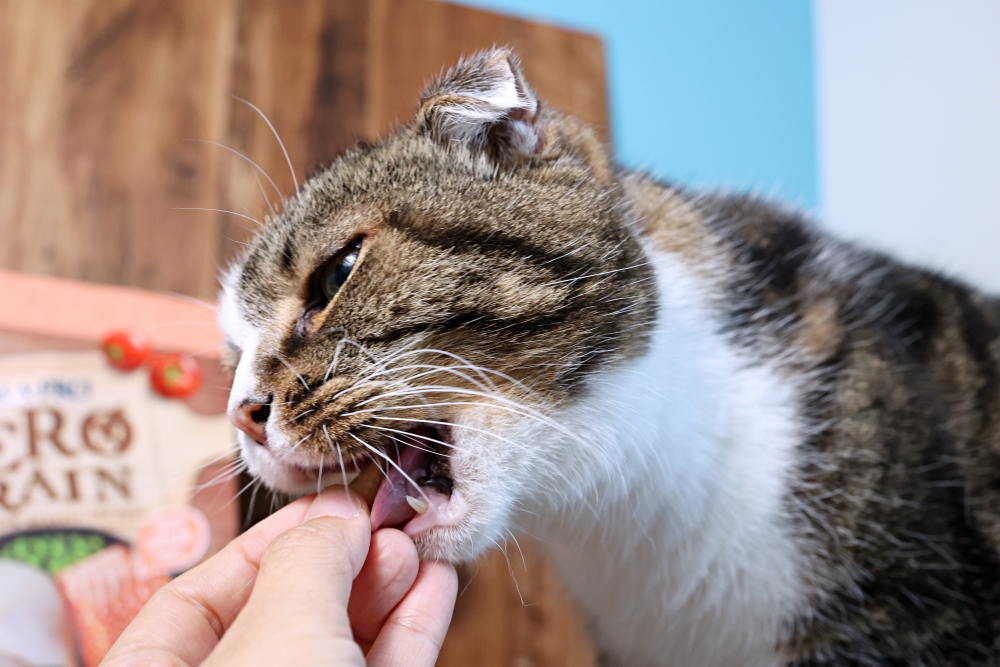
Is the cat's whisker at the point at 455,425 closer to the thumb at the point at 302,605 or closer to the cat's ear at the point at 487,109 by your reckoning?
the thumb at the point at 302,605

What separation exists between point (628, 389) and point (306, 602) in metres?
0.37

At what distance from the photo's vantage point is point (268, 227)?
77cm

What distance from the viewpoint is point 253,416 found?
602mm

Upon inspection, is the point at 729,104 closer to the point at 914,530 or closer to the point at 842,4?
the point at 842,4

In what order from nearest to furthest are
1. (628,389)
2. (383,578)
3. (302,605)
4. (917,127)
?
(302,605) < (383,578) < (628,389) < (917,127)

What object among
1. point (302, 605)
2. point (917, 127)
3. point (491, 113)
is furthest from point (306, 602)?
point (917, 127)

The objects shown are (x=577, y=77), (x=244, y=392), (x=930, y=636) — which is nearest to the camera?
(x=244, y=392)

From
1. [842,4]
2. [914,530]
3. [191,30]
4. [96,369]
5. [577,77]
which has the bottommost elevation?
[96,369]

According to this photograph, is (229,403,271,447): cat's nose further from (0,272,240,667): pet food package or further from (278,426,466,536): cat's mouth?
(0,272,240,667): pet food package

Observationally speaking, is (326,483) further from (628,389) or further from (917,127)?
(917,127)

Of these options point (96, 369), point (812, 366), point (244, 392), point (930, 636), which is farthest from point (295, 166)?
point (930, 636)

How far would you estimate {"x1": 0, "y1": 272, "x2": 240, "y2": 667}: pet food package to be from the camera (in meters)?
1.06

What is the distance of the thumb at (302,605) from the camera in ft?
1.37

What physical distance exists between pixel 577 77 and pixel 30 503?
1.29 m
